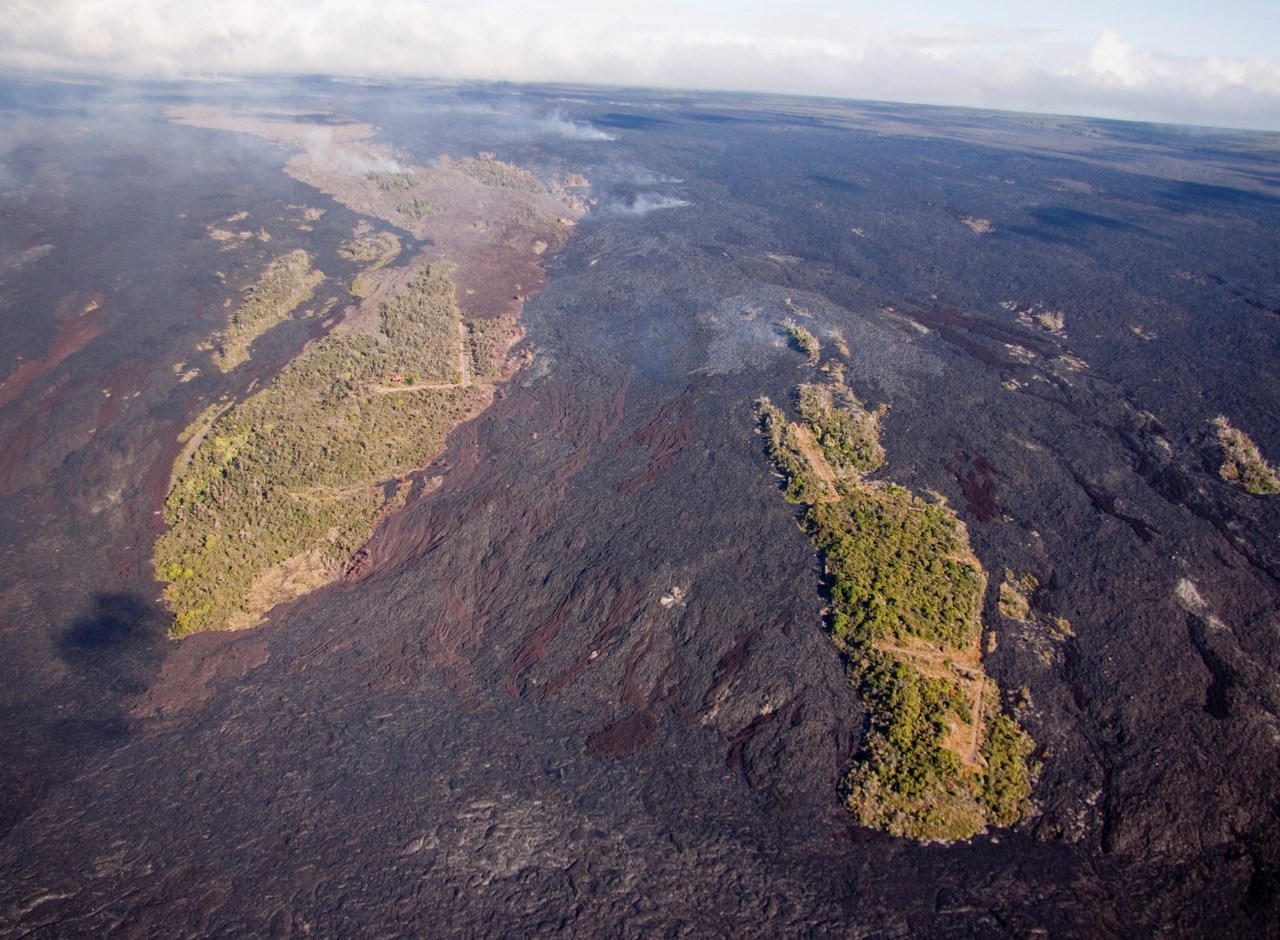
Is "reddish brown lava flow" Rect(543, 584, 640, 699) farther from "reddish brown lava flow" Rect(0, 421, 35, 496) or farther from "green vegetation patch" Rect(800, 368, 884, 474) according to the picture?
"reddish brown lava flow" Rect(0, 421, 35, 496)

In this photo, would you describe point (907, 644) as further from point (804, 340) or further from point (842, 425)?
point (804, 340)

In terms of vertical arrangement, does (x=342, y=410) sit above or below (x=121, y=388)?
above

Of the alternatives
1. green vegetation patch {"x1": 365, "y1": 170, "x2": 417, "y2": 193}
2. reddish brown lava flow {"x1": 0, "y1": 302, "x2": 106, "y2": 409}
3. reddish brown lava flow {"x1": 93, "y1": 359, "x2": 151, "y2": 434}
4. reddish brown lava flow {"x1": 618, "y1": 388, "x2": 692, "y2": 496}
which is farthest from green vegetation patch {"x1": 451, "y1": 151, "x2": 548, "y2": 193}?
reddish brown lava flow {"x1": 618, "y1": 388, "x2": 692, "y2": 496}

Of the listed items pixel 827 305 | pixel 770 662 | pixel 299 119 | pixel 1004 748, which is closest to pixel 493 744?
pixel 770 662

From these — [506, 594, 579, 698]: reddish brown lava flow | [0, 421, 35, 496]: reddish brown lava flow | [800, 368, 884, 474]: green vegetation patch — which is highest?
[800, 368, 884, 474]: green vegetation patch

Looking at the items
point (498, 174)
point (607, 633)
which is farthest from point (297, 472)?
point (498, 174)

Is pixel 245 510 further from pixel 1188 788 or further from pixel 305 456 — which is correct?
pixel 1188 788
